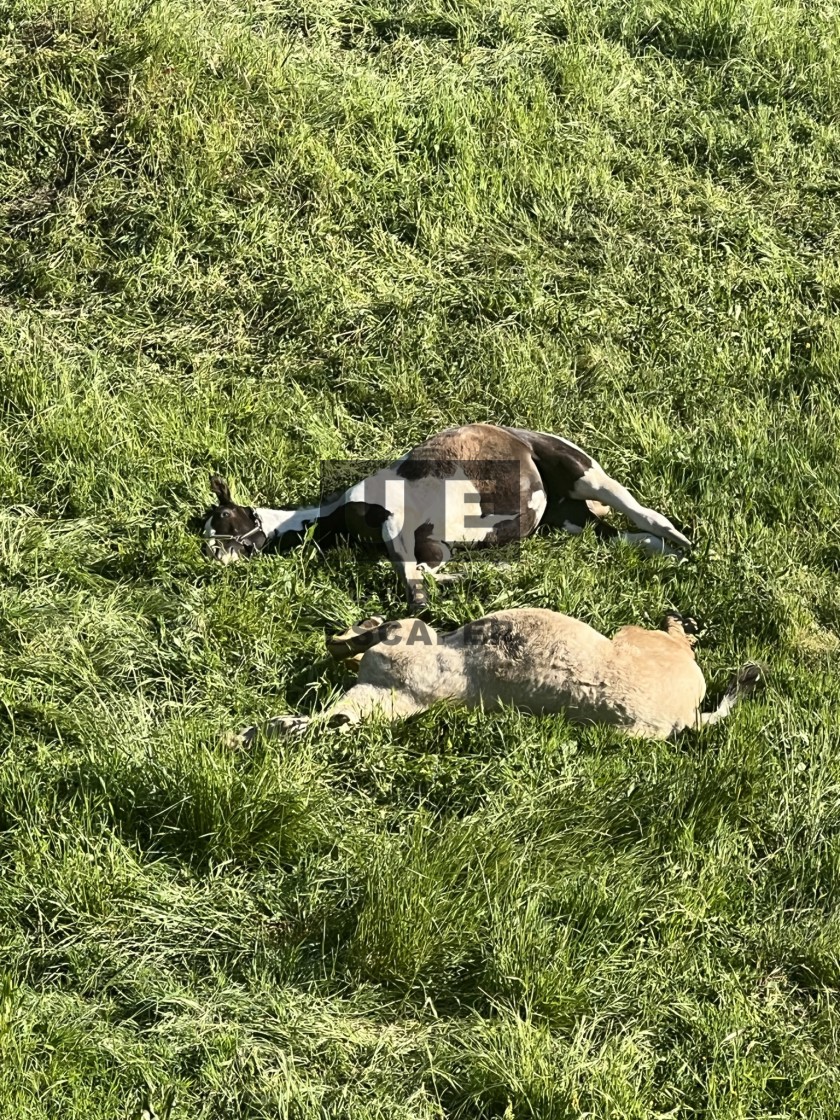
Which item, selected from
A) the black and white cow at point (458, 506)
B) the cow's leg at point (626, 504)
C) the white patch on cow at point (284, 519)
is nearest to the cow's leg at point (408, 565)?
the black and white cow at point (458, 506)

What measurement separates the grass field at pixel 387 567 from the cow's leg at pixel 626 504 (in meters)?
0.15

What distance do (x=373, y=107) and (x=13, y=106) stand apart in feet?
6.58

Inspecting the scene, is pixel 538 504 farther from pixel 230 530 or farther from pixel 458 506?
pixel 230 530

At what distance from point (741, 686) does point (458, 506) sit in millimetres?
1451

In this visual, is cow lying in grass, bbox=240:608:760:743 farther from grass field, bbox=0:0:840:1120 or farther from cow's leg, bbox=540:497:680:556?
cow's leg, bbox=540:497:680:556

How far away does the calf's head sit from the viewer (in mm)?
4879

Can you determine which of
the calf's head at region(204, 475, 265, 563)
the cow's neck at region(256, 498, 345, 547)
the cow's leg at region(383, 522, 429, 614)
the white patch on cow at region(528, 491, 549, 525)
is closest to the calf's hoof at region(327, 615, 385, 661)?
the cow's leg at region(383, 522, 429, 614)

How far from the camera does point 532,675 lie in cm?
417

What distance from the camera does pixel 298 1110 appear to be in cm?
303

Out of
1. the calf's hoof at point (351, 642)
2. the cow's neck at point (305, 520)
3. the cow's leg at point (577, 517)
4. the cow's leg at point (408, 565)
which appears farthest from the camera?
the cow's leg at point (577, 517)

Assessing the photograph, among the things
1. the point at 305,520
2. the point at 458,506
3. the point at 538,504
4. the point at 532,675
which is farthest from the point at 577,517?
the point at 532,675

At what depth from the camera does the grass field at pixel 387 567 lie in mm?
3277

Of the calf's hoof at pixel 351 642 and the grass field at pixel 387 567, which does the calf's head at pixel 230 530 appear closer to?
the grass field at pixel 387 567

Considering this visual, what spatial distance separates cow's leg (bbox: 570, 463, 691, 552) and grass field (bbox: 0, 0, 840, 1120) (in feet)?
0.49
